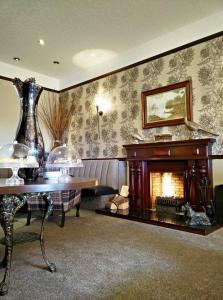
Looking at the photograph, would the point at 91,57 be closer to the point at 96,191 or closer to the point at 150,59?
the point at 150,59

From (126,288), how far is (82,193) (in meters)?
2.37

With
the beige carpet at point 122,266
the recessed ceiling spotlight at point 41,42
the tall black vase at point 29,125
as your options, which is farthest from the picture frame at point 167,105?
the tall black vase at point 29,125

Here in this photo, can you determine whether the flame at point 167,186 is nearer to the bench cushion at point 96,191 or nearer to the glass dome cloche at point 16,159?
the bench cushion at point 96,191

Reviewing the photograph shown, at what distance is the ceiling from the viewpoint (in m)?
3.06

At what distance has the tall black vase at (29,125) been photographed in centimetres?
161

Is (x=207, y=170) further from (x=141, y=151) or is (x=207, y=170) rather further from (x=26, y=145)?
(x=26, y=145)

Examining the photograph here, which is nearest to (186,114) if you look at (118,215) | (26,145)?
(118,215)

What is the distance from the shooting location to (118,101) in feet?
14.4

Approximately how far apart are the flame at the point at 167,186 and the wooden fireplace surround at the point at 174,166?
135 mm

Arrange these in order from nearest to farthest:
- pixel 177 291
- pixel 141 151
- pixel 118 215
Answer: pixel 177 291 < pixel 118 215 < pixel 141 151

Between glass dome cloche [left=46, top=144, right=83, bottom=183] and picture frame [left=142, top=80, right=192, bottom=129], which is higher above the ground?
picture frame [left=142, top=80, right=192, bottom=129]

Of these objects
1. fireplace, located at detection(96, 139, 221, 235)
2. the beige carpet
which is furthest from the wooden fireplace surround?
the beige carpet

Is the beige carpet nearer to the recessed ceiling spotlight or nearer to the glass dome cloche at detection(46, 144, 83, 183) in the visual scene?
the glass dome cloche at detection(46, 144, 83, 183)

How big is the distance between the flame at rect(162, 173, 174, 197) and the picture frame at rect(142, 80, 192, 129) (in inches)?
31.9
